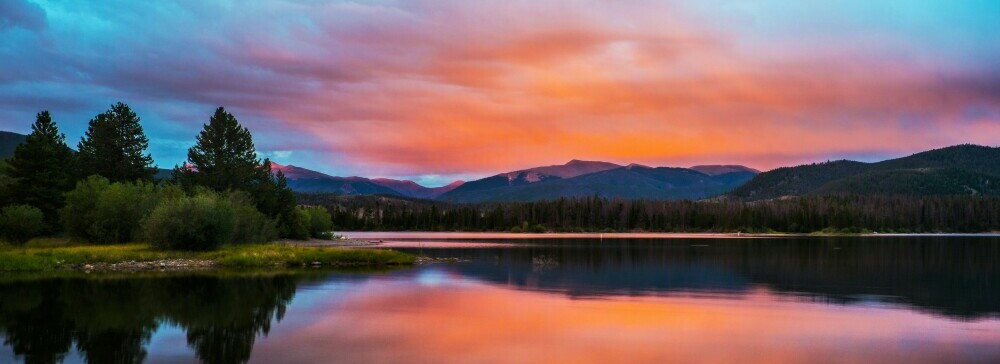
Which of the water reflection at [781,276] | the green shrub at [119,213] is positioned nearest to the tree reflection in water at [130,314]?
the water reflection at [781,276]

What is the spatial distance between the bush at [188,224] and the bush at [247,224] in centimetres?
527

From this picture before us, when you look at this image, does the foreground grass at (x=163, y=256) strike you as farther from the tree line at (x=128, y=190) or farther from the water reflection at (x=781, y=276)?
the water reflection at (x=781, y=276)

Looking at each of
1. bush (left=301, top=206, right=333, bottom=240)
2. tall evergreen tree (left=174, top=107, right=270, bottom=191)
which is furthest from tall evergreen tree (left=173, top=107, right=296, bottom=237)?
bush (left=301, top=206, right=333, bottom=240)

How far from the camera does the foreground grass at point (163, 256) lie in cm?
5300

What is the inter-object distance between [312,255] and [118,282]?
21.2 metres

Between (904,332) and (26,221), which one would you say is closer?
(904,332)

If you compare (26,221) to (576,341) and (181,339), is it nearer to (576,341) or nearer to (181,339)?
(181,339)

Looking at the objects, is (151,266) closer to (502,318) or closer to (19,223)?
(19,223)

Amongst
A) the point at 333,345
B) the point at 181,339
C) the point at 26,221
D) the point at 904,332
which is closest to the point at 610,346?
the point at 333,345

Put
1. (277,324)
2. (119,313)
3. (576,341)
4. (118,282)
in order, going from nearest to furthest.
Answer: (576,341)
(277,324)
(119,313)
(118,282)

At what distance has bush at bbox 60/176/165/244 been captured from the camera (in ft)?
215

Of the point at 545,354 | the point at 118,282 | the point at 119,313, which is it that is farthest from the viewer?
the point at 118,282

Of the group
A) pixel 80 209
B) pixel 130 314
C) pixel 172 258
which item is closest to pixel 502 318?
pixel 130 314

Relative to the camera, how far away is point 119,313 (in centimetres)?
2986
